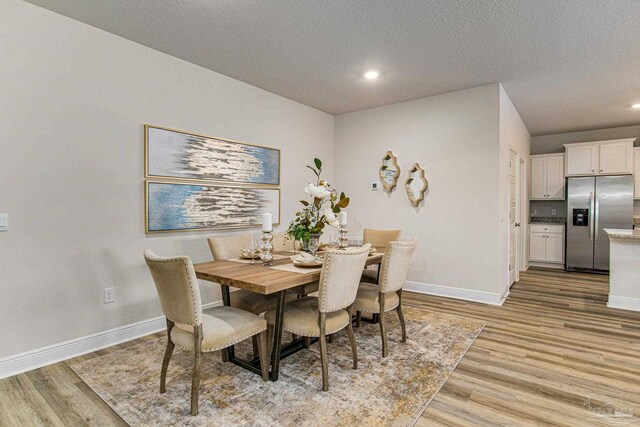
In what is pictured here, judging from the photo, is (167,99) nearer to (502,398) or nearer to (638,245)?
(502,398)

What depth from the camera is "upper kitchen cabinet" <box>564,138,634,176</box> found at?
5.73 meters

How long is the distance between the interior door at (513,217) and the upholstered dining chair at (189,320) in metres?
4.11

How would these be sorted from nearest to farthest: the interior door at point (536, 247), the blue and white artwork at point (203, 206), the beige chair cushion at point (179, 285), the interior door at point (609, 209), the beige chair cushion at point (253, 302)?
1. the beige chair cushion at point (179, 285)
2. the beige chair cushion at point (253, 302)
3. the blue and white artwork at point (203, 206)
4. the interior door at point (609, 209)
5. the interior door at point (536, 247)

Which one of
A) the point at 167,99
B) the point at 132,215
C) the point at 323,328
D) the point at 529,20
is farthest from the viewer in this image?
the point at 167,99

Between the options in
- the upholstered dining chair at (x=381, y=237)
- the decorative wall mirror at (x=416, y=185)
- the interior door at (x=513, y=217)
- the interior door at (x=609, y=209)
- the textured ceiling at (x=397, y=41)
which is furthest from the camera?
the interior door at (x=609, y=209)

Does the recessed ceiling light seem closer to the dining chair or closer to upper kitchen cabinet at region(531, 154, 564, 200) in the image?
the dining chair

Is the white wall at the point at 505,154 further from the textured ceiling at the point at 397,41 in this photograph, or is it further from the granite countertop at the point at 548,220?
the granite countertop at the point at 548,220

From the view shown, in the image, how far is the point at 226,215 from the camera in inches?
150

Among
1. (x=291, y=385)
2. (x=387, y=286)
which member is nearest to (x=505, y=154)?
(x=387, y=286)

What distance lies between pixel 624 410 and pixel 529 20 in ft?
8.98

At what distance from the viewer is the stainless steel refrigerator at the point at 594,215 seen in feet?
18.8

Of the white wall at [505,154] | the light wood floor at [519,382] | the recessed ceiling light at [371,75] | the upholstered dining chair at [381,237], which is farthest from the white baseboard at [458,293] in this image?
the recessed ceiling light at [371,75]

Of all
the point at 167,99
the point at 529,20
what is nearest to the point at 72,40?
the point at 167,99

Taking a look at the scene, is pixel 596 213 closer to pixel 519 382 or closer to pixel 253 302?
pixel 519 382
